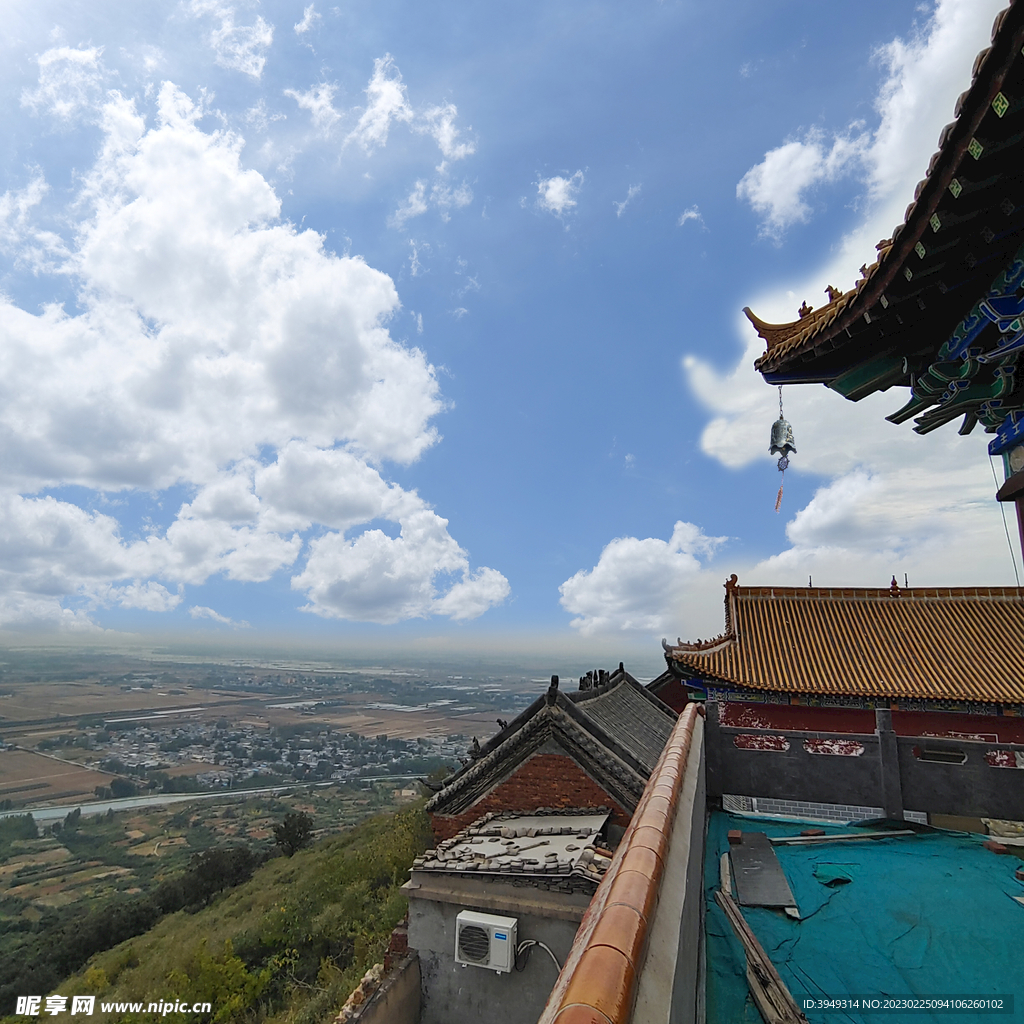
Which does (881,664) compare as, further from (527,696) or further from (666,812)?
(527,696)

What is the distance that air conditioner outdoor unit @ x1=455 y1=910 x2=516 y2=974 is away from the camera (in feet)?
26.0

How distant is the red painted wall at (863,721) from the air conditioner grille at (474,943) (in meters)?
8.15

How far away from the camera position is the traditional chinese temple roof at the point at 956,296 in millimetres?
2891

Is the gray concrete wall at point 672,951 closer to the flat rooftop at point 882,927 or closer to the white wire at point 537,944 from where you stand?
the flat rooftop at point 882,927

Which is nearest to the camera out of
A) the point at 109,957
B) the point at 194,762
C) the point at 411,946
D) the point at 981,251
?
the point at 981,251

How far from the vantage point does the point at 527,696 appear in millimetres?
146000

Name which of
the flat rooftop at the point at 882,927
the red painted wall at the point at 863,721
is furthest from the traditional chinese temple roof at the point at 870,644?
the flat rooftop at the point at 882,927

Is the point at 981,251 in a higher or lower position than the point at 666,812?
higher

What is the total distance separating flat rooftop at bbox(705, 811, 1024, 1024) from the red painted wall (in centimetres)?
734

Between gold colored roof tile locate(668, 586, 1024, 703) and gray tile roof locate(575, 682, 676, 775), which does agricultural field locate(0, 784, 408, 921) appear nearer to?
gray tile roof locate(575, 682, 676, 775)

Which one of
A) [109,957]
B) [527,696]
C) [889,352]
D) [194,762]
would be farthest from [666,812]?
[527,696]

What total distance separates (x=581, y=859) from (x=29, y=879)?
203 feet

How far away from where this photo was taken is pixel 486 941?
8023 mm

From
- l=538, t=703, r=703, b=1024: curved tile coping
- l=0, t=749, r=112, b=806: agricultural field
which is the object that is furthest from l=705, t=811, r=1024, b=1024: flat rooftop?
l=0, t=749, r=112, b=806: agricultural field
